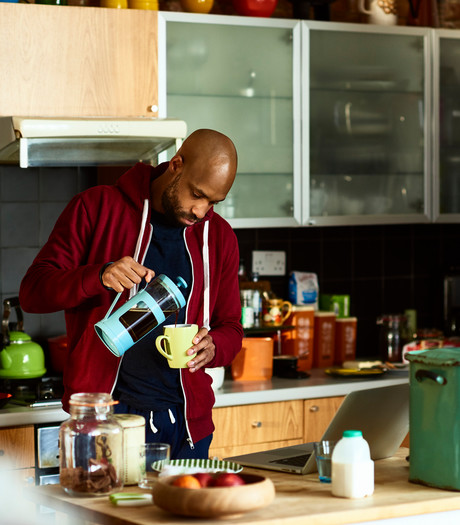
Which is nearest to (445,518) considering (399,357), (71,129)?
(71,129)

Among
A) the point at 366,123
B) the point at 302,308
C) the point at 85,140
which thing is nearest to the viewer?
the point at 85,140

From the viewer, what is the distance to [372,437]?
7.22 ft

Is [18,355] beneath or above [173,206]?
beneath

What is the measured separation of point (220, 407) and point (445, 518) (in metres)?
1.56

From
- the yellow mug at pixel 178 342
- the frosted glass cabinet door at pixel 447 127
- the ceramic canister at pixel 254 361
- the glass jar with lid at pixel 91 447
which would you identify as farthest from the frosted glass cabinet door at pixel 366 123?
the glass jar with lid at pixel 91 447

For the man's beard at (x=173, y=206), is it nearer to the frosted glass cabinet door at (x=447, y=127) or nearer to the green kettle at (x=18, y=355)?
the green kettle at (x=18, y=355)

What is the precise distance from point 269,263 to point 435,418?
2188 mm

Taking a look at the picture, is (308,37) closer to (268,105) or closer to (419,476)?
(268,105)

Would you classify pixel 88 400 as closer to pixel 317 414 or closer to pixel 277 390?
pixel 277 390

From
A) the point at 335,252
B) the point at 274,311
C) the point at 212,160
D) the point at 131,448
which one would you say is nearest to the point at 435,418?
the point at 131,448

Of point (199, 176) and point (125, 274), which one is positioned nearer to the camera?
point (125, 274)

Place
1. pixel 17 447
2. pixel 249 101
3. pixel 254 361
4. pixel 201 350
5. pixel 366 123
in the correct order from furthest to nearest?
pixel 366 123, pixel 249 101, pixel 254 361, pixel 17 447, pixel 201 350

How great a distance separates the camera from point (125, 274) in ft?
7.02

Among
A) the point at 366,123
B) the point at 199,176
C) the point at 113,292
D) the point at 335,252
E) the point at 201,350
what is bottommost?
the point at 201,350
